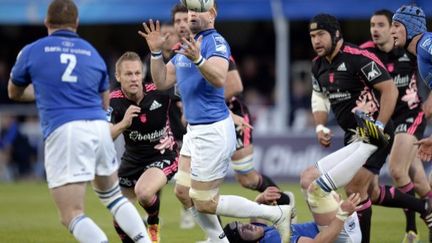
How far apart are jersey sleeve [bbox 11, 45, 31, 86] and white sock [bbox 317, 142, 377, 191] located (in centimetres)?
281

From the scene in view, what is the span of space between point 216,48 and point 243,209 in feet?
4.89

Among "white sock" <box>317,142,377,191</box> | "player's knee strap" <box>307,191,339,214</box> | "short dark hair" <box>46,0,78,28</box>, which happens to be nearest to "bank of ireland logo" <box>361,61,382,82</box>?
"white sock" <box>317,142,377,191</box>

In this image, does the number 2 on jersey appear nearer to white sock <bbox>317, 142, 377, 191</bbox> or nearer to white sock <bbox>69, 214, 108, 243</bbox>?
white sock <bbox>69, 214, 108, 243</bbox>

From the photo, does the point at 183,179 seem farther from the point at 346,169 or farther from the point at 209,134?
the point at 346,169

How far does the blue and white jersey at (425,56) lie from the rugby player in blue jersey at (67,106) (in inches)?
120

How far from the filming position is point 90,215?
14.3m

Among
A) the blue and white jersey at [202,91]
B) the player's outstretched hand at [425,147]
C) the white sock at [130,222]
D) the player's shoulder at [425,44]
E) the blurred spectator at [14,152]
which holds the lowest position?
the blurred spectator at [14,152]

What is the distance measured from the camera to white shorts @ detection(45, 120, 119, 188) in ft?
25.6

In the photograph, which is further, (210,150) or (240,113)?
(240,113)

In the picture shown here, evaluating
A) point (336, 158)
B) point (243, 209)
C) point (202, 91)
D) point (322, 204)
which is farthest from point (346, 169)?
point (202, 91)

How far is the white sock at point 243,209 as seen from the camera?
8961mm

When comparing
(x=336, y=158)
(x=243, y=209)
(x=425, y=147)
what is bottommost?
(x=243, y=209)

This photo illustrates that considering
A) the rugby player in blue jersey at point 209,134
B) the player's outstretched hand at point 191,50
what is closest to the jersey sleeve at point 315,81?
the rugby player in blue jersey at point 209,134

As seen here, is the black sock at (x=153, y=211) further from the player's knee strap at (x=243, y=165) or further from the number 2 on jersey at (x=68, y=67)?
the number 2 on jersey at (x=68, y=67)
